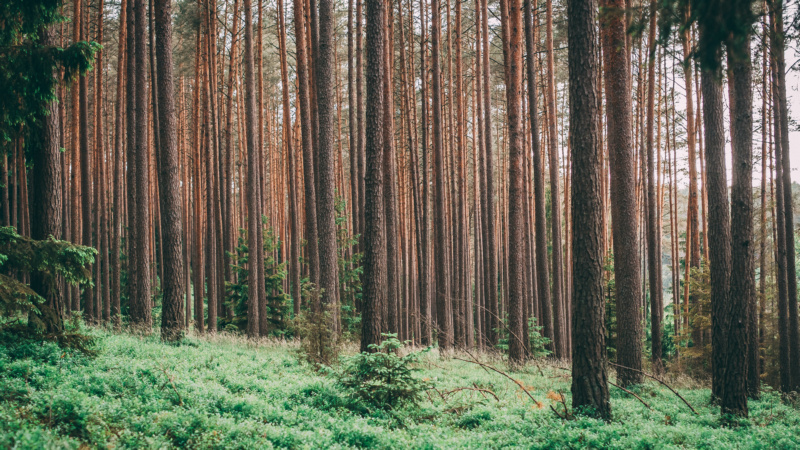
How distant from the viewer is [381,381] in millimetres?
6023

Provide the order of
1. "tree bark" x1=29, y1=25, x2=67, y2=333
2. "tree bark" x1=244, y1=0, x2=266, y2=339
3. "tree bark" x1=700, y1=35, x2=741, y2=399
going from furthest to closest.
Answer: "tree bark" x1=244, y1=0, x2=266, y2=339
"tree bark" x1=29, y1=25, x2=67, y2=333
"tree bark" x1=700, y1=35, x2=741, y2=399

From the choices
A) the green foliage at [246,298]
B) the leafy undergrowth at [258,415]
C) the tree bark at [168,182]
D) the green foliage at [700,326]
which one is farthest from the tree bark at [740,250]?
the green foliage at [246,298]

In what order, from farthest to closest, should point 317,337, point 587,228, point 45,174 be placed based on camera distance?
point 317,337, point 45,174, point 587,228

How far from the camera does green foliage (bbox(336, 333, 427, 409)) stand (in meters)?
6.00

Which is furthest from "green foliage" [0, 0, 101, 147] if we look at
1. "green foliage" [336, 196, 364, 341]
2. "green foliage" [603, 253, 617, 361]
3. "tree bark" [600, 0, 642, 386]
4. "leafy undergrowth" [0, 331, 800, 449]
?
"green foliage" [603, 253, 617, 361]

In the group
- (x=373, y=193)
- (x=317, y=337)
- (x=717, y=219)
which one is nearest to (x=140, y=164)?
(x=317, y=337)

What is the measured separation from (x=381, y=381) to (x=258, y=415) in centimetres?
168

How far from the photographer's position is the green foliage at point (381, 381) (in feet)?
19.7

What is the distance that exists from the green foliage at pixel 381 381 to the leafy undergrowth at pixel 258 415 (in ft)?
0.46

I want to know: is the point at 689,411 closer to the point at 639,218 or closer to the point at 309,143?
the point at 309,143

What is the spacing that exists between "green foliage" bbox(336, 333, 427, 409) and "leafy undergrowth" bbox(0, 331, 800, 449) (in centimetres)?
14

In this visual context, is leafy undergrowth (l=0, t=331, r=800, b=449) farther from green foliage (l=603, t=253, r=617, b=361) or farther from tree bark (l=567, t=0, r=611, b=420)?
green foliage (l=603, t=253, r=617, b=361)

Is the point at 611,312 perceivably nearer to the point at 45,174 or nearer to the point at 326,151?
the point at 326,151

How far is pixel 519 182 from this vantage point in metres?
11.1
